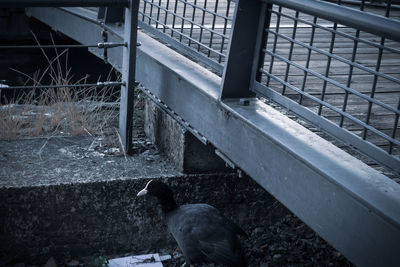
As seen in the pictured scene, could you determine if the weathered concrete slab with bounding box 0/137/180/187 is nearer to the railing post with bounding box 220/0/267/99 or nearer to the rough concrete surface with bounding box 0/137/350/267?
the rough concrete surface with bounding box 0/137/350/267

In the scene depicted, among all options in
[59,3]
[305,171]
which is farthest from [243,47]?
[59,3]

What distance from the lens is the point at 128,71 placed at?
471cm

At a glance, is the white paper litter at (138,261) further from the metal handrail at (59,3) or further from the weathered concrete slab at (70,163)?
the metal handrail at (59,3)

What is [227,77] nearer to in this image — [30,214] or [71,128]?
[30,214]

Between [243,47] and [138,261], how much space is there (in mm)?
2012

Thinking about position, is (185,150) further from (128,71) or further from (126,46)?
(126,46)

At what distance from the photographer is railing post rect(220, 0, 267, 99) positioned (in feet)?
11.1

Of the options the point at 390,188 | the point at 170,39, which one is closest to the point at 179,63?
the point at 170,39

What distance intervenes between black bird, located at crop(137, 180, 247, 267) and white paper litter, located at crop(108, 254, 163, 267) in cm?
47

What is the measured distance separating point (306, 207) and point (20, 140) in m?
3.08

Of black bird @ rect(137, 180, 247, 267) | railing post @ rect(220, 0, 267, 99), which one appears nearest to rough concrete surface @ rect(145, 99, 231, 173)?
black bird @ rect(137, 180, 247, 267)

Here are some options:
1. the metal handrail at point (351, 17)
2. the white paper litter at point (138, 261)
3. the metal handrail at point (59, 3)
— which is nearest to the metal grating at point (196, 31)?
the metal handrail at point (59, 3)

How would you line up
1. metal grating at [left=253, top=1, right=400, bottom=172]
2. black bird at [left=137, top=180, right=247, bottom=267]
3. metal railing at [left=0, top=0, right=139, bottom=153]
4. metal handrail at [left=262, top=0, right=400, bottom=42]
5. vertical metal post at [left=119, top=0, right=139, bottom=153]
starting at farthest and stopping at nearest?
1. vertical metal post at [left=119, top=0, right=139, bottom=153]
2. metal railing at [left=0, top=0, right=139, bottom=153]
3. black bird at [left=137, top=180, right=247, bottom=267]
4. metal grating at [left=253, top=1, right=400, bottom=172]
5. metal handrail at [left=262, top=0, right=400, bottom=42]

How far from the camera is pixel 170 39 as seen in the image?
4973 millimetres
